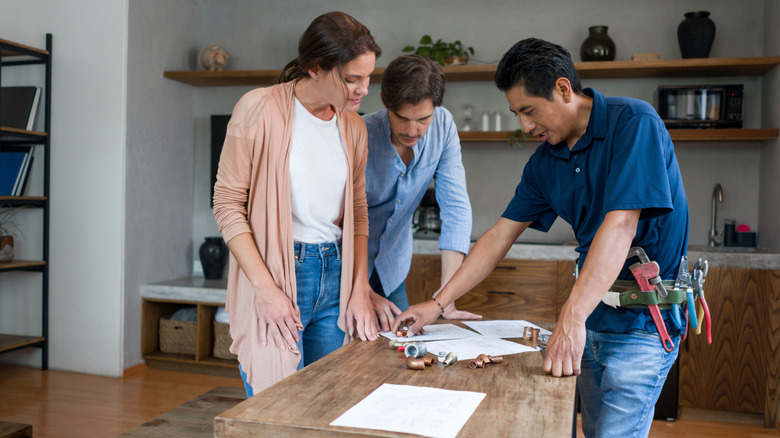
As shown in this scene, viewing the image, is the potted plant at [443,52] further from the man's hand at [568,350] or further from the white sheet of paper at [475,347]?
the man's hand at [568,350]

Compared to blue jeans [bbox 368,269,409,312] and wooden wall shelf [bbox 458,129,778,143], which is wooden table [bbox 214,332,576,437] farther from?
wooden wall shelf [bbox 458,129,778,143]

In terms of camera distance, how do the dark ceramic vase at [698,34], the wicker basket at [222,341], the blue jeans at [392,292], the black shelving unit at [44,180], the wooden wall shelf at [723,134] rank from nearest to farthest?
the blue jeans at [392,292] < the wooden wall shelf at [723,134] < the dark ceramic vase at [698,34] < the black shelving unit at [44,180] < the wicker basket at [222,341]

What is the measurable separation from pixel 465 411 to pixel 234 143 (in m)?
0.87

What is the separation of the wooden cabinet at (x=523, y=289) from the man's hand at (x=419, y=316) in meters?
1.97

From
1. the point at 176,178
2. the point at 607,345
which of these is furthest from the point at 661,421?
the point at 176,178

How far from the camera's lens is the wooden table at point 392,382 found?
3.35 ft

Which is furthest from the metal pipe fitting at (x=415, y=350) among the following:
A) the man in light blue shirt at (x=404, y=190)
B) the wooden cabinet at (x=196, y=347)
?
the wooden cabinet at (x=196, y=347)

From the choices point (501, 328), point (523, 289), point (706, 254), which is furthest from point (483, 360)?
point (706, 254)

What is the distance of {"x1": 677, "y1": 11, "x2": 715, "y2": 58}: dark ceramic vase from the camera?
3738 mm

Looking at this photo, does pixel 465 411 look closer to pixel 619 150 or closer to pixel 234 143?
pixel 619 150

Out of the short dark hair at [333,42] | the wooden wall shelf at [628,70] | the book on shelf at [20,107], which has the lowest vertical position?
the short dark hair at [333,42]

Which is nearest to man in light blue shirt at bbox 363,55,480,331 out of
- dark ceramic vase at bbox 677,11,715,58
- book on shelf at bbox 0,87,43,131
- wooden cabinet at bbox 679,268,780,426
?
wooden cabinet at bbox 679,268,780,426

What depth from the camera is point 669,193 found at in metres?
1.33

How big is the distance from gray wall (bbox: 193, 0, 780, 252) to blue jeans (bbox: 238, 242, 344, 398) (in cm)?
264
